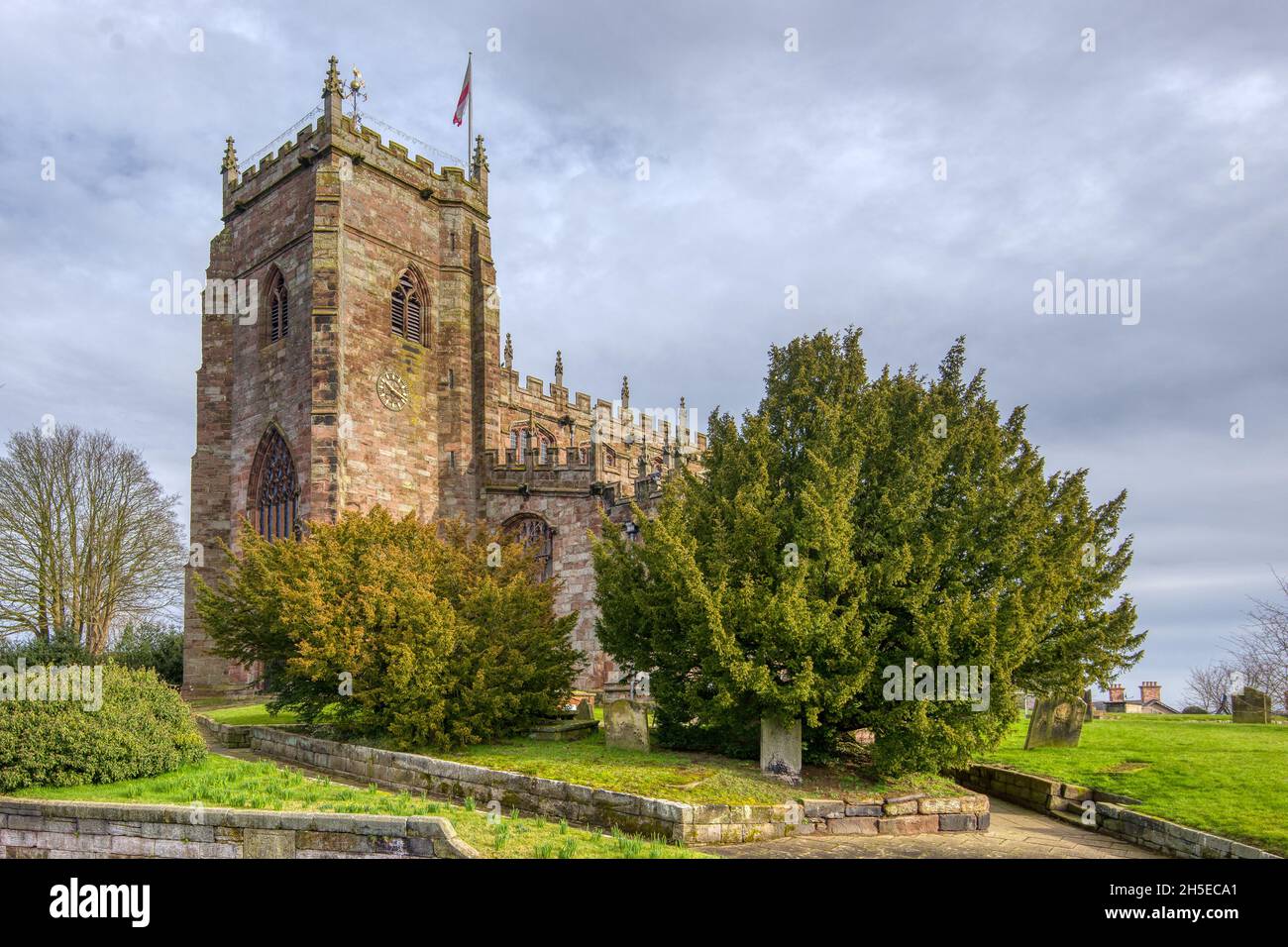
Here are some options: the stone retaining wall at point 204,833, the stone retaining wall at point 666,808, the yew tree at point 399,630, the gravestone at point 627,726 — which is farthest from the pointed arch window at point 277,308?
the stone retaining wall at point 204,833

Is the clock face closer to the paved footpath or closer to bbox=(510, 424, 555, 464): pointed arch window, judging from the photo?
bbox=(510, 424, 555, 464): pointed arch window

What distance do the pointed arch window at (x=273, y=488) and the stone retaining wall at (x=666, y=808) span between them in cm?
1439

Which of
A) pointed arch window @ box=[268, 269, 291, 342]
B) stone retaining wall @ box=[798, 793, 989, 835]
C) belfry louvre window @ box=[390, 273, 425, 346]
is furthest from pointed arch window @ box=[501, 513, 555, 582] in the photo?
stone retaining wall @ box=[798, 793, 989, 835]

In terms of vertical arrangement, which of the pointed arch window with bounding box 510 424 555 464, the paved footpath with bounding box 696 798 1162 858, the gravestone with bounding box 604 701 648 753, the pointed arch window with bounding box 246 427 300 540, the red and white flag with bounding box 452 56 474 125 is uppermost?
the red and white flag with bounding box 452 56 474 125

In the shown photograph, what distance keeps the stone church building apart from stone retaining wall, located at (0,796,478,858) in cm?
1370

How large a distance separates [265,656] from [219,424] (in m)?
15.4

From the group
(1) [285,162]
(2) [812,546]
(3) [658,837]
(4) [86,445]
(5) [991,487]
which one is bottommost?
(3) [658,837]

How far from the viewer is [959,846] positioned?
37.6ft

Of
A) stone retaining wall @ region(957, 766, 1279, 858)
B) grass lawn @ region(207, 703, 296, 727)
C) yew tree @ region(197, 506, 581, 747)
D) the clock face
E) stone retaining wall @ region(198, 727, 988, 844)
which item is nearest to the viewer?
stone retaining wall @ region(957, 766, 1279, 858)

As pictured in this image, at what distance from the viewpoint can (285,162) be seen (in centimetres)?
2914

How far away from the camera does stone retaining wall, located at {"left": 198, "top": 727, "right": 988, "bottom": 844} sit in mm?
11125
